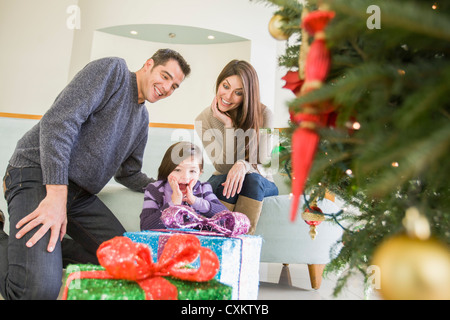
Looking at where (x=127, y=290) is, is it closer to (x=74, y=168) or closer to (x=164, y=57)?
(x=74, y=168)

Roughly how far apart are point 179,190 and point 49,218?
0.42 meters

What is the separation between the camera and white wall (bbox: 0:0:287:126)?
3.54 m

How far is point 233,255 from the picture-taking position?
84 centimetres

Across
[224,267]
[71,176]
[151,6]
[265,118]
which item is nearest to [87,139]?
[71,176]

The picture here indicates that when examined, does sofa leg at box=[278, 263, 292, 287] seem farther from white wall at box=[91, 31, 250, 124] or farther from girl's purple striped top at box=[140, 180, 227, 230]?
white wall at box=[91, 31, 250, 124]

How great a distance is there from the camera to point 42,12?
11.8 ft

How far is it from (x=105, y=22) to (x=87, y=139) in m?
2.88

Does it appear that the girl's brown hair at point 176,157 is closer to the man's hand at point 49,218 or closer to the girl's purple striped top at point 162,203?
the girl's purple striped top at point 162,203

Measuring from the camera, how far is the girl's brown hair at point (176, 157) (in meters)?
1.45

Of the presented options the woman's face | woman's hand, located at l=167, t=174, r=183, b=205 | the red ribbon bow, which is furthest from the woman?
the red ribbon bow

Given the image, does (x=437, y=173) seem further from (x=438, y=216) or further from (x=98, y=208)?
(x=98, y=208)

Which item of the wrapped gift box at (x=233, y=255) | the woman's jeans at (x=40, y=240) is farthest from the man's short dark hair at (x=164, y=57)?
the wrapped gift box at (x=233, y=255)

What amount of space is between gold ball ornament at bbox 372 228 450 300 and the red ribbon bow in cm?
27

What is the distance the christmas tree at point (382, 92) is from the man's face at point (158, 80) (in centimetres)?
87
